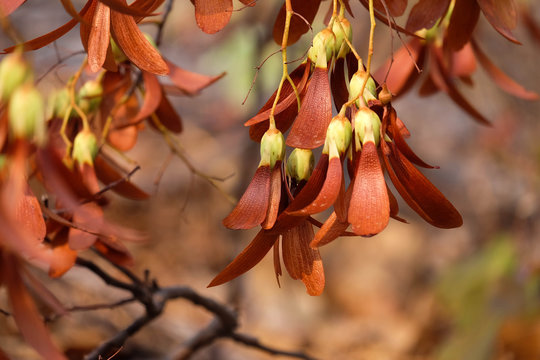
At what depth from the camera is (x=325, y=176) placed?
50cm

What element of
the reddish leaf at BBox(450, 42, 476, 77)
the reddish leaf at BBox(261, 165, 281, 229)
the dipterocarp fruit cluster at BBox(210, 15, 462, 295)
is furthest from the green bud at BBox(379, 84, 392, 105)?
the reddish leaf at BBox(450, 42, 476, 77)

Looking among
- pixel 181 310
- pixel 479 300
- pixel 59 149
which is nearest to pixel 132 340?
pixel 59 149

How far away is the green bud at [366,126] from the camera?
49 cm

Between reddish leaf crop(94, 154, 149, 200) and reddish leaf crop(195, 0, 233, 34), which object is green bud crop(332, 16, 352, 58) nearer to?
reddish leaf crop(195, 0, 233, 34)

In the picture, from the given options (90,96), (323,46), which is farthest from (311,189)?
(90,96)

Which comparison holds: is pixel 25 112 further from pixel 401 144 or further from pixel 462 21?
pixel 462 21

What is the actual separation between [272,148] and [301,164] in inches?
1.2

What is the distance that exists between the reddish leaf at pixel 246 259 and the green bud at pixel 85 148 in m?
0.26

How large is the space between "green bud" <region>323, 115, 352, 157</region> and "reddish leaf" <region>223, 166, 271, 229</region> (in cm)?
6

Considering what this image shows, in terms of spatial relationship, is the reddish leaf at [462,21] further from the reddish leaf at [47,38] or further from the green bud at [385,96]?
the reddish leaf at [47,38]

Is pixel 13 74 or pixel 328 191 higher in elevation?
pixel 13 74

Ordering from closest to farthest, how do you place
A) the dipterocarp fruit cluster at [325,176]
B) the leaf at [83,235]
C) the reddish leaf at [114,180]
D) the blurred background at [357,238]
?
the dipterocarp fruit cluster at [325,176] < the leaf at [83,235] < the reddish leaf at [114,180] < the blurred background at [357,238]

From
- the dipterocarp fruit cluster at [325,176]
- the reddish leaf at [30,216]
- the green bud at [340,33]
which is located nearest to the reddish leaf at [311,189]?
the dipterocarp fruit cluster at [325,176]

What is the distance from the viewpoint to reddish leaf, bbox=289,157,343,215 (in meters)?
0.45
